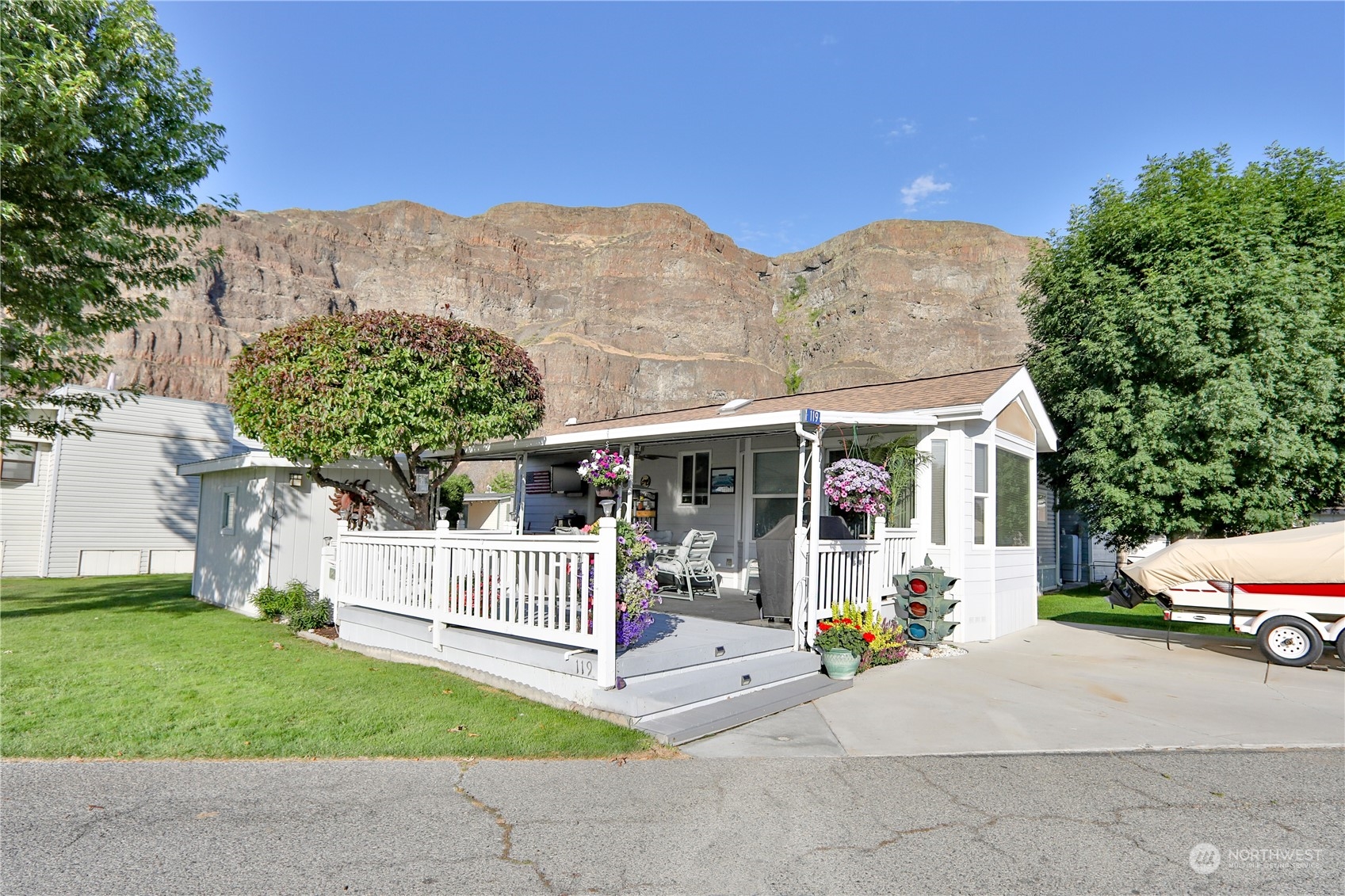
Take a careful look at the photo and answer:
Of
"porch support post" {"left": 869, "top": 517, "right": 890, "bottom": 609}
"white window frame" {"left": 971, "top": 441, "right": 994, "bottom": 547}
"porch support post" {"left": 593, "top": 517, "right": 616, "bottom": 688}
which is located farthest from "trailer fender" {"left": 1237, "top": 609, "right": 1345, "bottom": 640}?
"porch support post" {"left": 593, "top": 517, "right": 616, "bottom": 688}

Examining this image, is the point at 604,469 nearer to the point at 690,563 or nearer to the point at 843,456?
the point at 690,563

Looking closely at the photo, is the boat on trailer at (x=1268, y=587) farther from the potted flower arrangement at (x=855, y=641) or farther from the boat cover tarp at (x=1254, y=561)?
the potted flower arrangement at (x=855, y=641)

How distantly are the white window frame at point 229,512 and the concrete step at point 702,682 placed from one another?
27.1 ft

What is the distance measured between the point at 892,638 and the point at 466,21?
11780mm

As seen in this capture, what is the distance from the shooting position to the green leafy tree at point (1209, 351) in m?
12.5

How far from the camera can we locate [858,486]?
7996mm

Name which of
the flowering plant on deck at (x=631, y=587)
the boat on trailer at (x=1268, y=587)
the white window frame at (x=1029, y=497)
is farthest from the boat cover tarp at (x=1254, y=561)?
the flowering plant on deck at (x=631, y=587)

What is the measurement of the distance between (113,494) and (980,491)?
18.4 m

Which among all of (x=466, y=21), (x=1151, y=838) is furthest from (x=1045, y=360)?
(x=1151, y=838)

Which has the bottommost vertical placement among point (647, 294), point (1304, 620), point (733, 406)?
point (1304, 620)

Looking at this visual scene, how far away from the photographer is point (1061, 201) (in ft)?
56.9

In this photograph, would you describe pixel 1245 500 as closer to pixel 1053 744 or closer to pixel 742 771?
pixel 1053 744

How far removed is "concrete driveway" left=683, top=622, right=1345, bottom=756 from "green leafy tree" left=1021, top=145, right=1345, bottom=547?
5.98 m

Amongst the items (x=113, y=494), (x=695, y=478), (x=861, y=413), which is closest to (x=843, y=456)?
(x=861, y=413)
